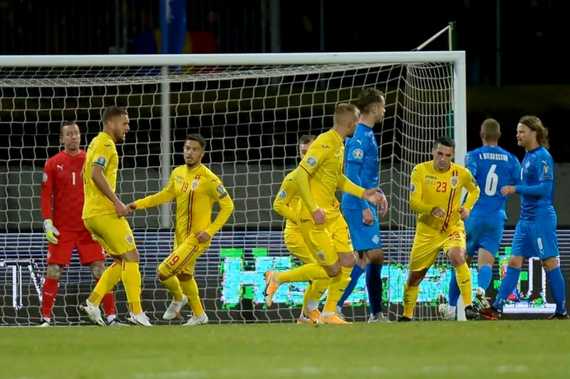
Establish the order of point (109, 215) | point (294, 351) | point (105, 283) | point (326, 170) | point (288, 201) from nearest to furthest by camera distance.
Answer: point (294, 351), point (326, 170), point (109, 215), point (105, 283), point (288, 201)

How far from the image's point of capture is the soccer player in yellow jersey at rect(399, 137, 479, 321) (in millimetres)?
13500

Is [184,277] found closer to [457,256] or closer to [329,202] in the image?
[329,202]

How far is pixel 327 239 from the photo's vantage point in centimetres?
1285

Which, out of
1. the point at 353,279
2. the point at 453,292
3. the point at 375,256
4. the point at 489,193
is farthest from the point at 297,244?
the point at 489,193

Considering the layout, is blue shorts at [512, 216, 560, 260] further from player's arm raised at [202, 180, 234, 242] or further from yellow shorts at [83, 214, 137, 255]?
yellow shorts at [83, 214, 137, 255]

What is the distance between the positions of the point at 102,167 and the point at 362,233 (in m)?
2.29

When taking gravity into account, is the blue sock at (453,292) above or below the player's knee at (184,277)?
below

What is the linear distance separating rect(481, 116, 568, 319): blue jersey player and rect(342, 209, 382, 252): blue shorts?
114 centimetres

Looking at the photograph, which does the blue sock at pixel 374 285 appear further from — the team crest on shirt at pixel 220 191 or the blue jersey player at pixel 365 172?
the team crest on shirt at pixel 220 191

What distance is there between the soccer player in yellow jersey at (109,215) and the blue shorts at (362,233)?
1.88 m

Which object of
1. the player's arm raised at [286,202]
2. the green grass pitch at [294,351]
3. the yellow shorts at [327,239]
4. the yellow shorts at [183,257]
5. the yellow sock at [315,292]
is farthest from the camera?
the yellow shorts at [183,257]

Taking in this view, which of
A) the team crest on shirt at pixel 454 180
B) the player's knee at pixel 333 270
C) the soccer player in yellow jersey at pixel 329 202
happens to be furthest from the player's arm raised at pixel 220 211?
the team crest on shirt at pixel 454 180

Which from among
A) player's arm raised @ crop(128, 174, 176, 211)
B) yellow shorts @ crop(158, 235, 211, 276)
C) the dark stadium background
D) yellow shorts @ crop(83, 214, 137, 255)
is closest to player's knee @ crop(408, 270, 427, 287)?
yellow shorts @ crop(158, 235, 211, 276)

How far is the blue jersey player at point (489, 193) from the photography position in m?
14.4
